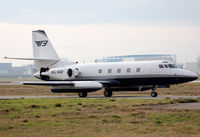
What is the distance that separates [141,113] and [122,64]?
18.9 metres

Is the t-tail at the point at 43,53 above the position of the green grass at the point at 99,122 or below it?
above

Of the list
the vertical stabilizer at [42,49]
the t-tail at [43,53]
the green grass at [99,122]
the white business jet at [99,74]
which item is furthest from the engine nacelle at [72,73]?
the green grass at [99,122]

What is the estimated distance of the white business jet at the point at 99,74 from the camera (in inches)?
1490

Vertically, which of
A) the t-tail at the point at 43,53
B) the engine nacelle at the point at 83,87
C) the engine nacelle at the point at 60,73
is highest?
the t-tail at the point at 43,53

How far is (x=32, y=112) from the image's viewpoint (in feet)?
77.4

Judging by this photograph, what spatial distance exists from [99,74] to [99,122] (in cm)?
2297

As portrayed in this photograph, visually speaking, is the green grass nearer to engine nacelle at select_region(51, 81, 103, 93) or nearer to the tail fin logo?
engine nacelle at select_region(51, 81, 103, 93)

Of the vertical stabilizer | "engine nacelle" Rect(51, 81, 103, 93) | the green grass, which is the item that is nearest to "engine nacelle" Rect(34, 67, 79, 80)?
the vertical stabilizer

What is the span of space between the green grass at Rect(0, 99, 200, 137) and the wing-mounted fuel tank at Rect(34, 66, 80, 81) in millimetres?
18362

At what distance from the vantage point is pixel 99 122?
18.9m

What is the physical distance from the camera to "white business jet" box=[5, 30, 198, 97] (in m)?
37.8

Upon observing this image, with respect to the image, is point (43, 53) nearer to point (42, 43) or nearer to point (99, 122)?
point (42, 43)

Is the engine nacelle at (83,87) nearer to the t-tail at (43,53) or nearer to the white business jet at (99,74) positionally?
the white business jet at (99,74)

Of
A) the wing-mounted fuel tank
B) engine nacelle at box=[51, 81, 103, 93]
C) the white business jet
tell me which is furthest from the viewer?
the wing-mounted fuel tank
